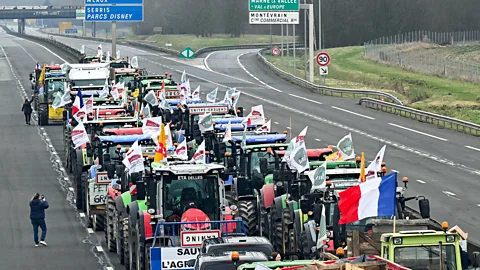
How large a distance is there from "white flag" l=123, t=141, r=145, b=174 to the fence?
5443 cm

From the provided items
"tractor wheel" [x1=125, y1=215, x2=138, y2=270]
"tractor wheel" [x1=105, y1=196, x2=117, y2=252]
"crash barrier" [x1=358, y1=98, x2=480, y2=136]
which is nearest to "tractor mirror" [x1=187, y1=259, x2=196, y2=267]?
"tractor wheel" [x1=125, y1=215, x2=138, y2=270]

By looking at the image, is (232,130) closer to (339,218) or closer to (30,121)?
(339,218)

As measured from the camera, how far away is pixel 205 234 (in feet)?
59.8

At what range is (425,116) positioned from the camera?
5112cm

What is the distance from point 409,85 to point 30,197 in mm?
44320

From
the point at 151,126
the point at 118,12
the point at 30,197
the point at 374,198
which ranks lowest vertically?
the point at 30,197

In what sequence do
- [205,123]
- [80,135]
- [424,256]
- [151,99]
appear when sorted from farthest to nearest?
1. [151,99]
2. [205,123]
3. [80,135]
4. [424,256]

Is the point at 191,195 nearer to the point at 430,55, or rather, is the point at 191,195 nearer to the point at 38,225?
the point at 38,225

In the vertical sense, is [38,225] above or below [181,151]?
below

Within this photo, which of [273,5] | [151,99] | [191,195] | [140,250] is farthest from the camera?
[273,5]

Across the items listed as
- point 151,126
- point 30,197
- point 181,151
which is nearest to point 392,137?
point 30,197

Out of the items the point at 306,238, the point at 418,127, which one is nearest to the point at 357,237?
the point at 306,238

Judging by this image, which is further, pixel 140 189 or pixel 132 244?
pixel 132 244

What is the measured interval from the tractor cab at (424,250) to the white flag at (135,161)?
10.1 metres
